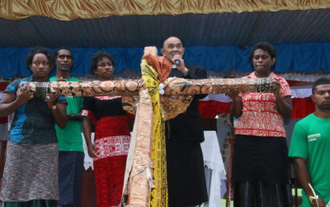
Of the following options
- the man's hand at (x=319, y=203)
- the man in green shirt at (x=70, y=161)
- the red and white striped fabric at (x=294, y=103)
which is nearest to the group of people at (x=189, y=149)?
the man's hand at (x=319, y=203)

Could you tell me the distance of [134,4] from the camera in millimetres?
4648

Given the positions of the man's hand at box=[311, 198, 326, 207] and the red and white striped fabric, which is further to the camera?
the red and white striped fabric

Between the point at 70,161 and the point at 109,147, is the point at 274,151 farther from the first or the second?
the point at 70,161

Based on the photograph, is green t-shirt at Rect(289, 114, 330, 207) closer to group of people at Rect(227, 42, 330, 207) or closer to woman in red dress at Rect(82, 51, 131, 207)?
group of people at Rect(227, 42, 330, 207)

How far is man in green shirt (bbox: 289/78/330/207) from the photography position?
2577 millimetres

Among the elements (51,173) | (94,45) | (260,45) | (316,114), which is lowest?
(51,173)

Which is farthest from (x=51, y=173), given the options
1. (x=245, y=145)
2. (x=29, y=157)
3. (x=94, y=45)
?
(x=94, y=45)

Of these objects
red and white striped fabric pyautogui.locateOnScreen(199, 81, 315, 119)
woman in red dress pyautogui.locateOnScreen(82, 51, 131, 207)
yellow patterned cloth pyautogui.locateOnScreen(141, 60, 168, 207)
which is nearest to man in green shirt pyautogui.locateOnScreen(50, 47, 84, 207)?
woman in red dress pyautogui.locateOnScreen(82, 51, 131, 207)

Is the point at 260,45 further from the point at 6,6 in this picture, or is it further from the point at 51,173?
the point at 6,6

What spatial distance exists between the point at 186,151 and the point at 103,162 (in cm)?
77

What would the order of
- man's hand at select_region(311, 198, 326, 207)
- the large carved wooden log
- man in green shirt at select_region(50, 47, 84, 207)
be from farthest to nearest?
1. man in green shirt at select_region(50, 47, 84, 207)
2. man's hand at select_region(311, 198, 326, 207)
3. the large carved wooden log

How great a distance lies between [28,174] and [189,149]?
3.77 feet

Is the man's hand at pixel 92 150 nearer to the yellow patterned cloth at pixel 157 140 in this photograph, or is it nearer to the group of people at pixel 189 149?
the group of people at pixel 189 149

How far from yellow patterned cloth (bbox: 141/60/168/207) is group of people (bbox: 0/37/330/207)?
0.51m
